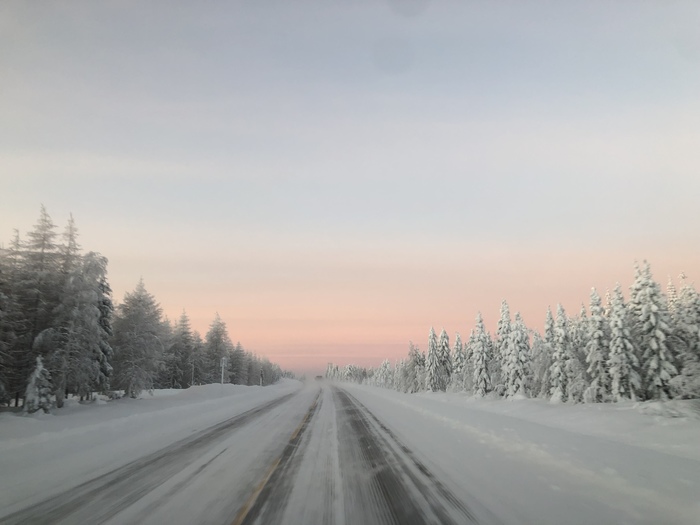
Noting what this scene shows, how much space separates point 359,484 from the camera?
26.5 feet

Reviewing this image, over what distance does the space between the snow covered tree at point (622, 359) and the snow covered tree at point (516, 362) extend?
16.0 m

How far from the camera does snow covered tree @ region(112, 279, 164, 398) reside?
34250 mm

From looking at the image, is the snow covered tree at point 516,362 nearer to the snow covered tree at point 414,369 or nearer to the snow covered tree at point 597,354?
the snow covered tree at point 597,354

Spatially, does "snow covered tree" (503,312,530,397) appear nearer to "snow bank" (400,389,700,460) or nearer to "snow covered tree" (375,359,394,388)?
"snow bank" (400,389,700,460)

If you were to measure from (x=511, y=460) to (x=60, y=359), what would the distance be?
27035mm

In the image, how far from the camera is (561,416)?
22625 millimetres

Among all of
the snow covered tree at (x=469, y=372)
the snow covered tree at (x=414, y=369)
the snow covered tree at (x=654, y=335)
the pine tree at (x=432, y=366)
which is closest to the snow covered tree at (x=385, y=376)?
the snow covered tree at (x=414, y=369)

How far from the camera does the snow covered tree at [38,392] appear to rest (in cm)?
2172

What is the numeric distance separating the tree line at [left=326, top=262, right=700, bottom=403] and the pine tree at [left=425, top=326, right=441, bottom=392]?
18168 mm

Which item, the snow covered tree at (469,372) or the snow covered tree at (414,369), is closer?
the snow covered tree at (469,372)

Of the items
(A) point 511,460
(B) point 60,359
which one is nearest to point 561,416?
(A) point 511,460

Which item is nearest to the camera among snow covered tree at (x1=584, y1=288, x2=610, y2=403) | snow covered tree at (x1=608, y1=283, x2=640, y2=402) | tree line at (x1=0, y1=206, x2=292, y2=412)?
tree line at (x1=0, y1=206, x2=292, y2=412)

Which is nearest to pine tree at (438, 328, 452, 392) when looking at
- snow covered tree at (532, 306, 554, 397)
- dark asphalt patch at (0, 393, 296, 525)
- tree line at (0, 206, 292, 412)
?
snow covered tree at (532, 306, 554, 397)

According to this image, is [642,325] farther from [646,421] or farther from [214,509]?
[214,509]
